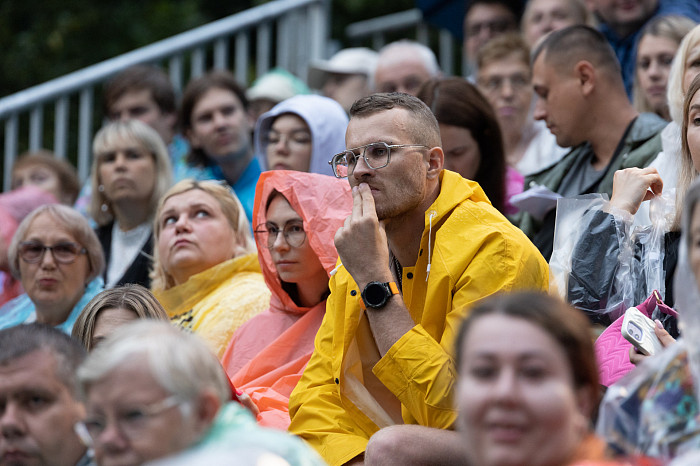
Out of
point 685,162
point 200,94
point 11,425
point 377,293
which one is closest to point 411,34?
point 200,94

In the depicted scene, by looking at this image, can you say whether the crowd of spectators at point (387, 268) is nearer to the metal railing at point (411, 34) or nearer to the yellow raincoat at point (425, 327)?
the yellow raincoat at point (425, 327)

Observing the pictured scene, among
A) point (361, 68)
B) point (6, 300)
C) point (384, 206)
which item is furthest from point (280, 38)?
point (384, 206)

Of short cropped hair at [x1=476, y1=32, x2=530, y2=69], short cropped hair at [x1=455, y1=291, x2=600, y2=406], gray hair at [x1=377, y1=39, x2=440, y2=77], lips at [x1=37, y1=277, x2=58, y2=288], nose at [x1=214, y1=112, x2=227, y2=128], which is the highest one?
short cropped hair at [x1=476, y1=32, x2=530, y2=69]

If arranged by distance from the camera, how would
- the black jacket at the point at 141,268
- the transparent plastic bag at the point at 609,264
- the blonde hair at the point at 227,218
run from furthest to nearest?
the black jacket at the point at 141,268, the blonde hair at the point at 227,218, the transparent plastic bag at the point at 609,264

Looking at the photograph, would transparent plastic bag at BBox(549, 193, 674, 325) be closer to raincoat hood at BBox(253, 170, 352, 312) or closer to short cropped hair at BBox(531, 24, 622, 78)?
raincoat hood at BBox(253, 170, 352, 312)

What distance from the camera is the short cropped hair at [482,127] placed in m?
5.31

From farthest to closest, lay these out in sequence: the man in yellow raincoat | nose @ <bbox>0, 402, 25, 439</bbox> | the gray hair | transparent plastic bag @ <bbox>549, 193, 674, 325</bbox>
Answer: the gray hair
transparent plastic bag @ <bbox>549, 193, 674, 325</bbox>
the man in yellow raincoat
nose @ <bbox>0, 402, 25, 439</bbox>

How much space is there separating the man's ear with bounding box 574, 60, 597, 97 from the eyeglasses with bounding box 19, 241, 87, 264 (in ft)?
8.98

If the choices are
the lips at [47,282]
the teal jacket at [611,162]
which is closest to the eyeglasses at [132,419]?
the teal jacket at [611,162]

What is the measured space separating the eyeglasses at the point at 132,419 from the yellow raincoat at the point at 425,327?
1.20m

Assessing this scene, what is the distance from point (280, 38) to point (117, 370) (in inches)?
268

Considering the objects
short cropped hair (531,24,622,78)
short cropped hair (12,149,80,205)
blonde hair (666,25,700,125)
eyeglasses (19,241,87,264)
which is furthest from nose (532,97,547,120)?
short cropped hair (12,149,80,205)

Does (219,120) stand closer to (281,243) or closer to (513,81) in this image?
(513,81)

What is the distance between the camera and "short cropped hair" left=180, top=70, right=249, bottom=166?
22.9ft
